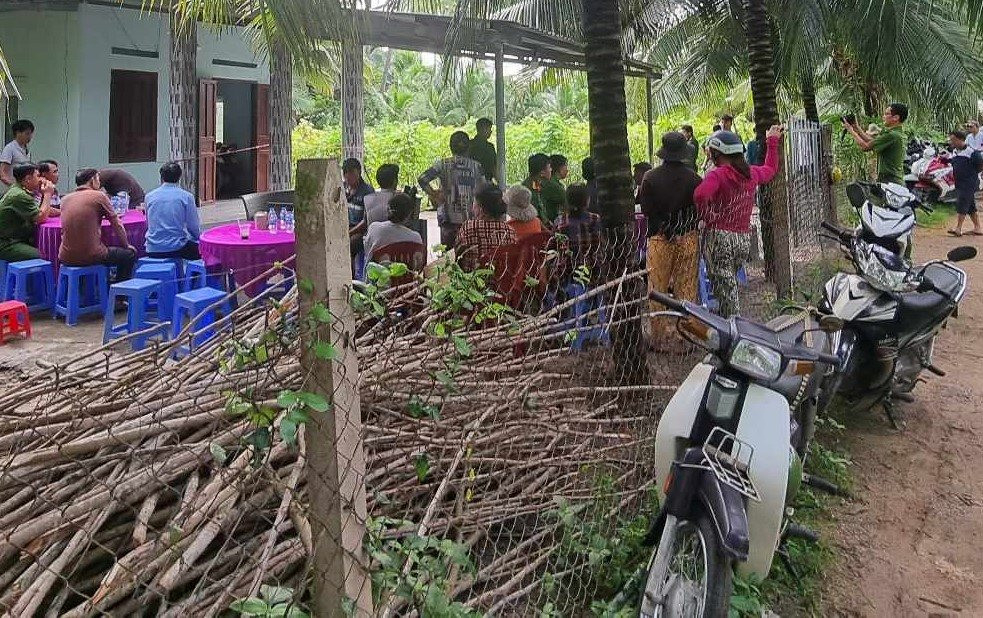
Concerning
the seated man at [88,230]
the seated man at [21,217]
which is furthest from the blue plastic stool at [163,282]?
the seated man at [21,217]

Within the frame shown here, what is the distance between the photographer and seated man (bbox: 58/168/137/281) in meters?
7.09

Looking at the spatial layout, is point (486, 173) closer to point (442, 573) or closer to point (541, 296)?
point (541, 296)

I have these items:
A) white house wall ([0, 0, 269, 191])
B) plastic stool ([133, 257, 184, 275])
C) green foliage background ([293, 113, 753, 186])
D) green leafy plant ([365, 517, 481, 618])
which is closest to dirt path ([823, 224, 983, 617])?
Answer: green leafy plant ([365, 517, 481, 618])

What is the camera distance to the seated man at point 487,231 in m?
5.62

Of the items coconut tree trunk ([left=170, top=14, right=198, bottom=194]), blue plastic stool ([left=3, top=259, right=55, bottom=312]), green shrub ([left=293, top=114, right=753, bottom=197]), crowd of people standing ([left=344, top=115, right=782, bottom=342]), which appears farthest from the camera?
green shrub ([left=293, top=114, right=753, bottom=197])

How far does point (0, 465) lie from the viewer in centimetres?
229

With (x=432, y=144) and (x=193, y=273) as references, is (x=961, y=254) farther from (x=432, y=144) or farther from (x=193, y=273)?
(x=432, y=144)

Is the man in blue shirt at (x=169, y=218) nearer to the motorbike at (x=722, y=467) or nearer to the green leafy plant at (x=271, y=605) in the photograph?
the motorbike at (x=722, y=467)

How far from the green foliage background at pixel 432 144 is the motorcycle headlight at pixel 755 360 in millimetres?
16373

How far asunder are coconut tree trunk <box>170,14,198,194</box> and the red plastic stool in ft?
17.0

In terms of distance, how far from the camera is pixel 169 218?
→ 745cm

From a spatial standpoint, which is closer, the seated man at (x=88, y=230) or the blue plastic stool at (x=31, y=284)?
the seated man at (x=88, y=230)

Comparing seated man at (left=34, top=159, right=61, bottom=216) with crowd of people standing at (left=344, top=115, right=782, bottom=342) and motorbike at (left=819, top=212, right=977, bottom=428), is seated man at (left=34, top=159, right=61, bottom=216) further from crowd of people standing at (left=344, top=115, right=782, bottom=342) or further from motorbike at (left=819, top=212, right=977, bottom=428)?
motorbike at (left=819, top=212, right=977, bottom=428)

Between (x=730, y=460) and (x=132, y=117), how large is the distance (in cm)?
1202
